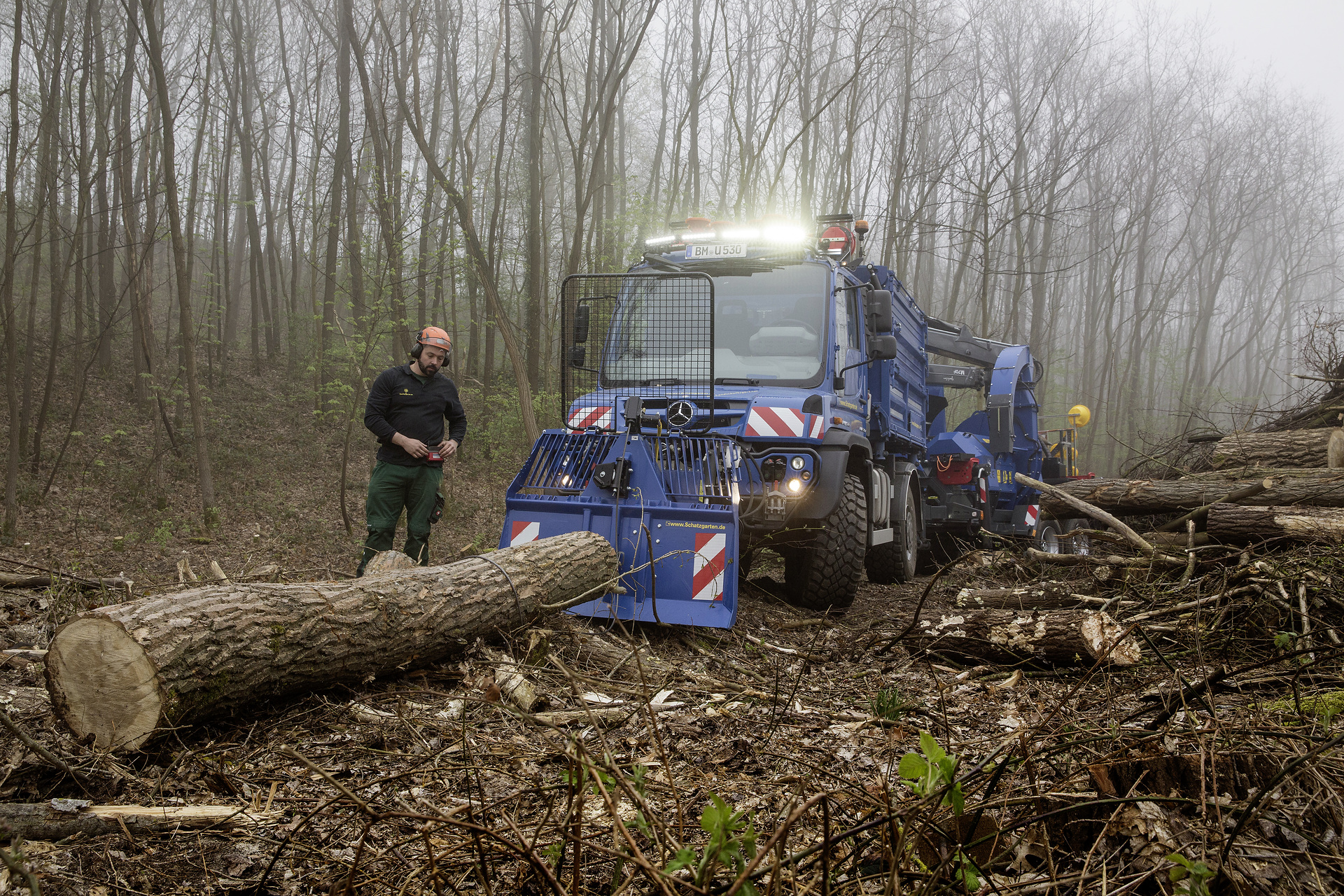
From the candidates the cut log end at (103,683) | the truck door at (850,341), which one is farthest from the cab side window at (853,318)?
the cut log end at (103,683)

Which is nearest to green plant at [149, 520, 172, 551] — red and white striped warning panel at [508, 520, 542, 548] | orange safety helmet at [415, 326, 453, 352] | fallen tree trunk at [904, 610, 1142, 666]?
orange safety helmet at [415, 326, 453, 352]

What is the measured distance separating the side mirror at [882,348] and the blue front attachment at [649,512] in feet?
7.07

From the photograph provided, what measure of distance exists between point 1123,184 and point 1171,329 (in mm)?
18860

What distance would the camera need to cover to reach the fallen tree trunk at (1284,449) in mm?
7176

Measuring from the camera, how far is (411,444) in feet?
20.6

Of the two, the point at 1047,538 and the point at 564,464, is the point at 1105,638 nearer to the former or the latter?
the point at 564,464

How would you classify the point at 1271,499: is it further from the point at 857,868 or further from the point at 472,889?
the point at 472,889

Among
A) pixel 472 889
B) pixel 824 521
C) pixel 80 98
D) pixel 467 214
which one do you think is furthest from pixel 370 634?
pixel 80 98

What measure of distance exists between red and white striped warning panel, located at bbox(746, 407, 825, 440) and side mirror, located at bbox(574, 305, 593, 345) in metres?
1.63

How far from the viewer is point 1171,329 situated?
45.2m

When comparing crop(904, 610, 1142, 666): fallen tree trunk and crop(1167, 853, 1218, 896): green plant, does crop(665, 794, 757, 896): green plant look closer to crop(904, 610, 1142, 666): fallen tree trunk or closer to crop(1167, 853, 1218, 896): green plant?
crop(1167, 853, 1218, 896): green plant

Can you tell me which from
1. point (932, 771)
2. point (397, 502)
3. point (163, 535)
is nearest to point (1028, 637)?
point (932, 771)

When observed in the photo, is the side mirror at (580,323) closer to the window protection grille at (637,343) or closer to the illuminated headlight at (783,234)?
the window protection grille at (637,343)

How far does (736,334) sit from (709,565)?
2.26 metres
